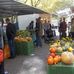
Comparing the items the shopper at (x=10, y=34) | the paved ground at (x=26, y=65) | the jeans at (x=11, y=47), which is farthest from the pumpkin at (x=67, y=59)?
the jeans at (x=11, y=47)

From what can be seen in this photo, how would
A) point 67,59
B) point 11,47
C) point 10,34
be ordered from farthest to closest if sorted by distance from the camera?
point 11,47, point 10,34, point 67,59

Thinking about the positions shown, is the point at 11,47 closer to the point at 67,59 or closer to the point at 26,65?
the point at 26,65

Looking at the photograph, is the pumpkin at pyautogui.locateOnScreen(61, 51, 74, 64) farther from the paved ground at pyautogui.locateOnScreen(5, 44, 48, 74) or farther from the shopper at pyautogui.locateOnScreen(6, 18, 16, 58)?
the shopper at pyautogui.locateOnScreen(6, 18, 16, 58)

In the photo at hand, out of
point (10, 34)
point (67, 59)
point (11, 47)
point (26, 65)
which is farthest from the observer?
point (11, 47)

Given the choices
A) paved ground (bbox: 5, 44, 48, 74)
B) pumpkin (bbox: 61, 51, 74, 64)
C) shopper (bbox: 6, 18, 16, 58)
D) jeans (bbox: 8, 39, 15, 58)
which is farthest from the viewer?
jeans (bbox: 8, 39, 15, 58)

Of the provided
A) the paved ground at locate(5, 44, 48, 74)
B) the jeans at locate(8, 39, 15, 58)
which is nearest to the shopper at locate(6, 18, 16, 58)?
the jeans at locate(8, 39, 15, 58)

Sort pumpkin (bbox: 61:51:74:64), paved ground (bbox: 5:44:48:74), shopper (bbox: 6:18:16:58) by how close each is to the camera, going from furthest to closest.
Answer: shopper (bbox: 6:18:16:58), paved ground (bbox: 5:44:48:74), pumpkin (bbox: 61:51:74:64)

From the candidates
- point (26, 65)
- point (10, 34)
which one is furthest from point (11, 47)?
point (26, 65)

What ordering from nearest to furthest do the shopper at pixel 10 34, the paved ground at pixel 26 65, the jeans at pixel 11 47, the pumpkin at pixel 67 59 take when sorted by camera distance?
the pumpkin at pixel 67 59
the paved ground at pixel 26 65
the shopper at pixel 10 34
the jeans at pixel 11 47

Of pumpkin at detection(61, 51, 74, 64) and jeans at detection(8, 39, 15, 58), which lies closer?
pumpkin at detection(61, 51, 74, 64)

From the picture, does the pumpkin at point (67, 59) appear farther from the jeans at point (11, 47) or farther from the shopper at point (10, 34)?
the jeans at point (11, 47)

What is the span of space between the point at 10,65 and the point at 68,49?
4014mm

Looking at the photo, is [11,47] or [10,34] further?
[11,47]

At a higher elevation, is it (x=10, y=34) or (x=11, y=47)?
(x=10, y=34)
